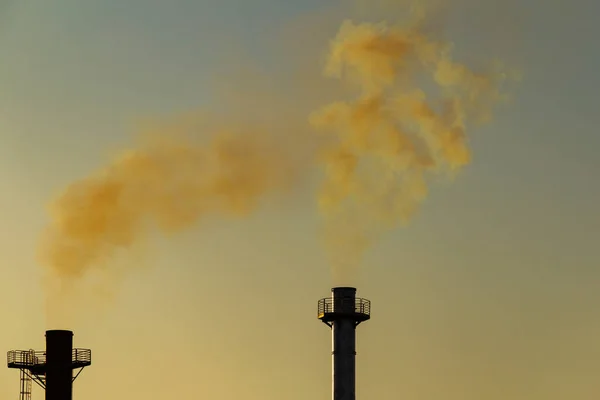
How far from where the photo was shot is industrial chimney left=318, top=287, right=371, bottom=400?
233 ft

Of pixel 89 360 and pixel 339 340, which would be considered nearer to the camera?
pixel 339 340

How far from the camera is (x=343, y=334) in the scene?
237 ft

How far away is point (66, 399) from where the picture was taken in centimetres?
8000

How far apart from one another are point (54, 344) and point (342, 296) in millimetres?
18615

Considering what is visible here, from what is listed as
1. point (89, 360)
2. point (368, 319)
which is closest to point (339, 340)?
point (368, 319)

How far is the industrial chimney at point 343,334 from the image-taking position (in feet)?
233

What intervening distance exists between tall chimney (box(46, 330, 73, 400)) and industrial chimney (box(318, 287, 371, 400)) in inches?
664

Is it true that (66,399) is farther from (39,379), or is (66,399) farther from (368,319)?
(368,319)

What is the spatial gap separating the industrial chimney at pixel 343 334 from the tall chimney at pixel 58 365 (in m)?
16.9

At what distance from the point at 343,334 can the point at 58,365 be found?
1851 cm

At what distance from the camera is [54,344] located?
79.9m

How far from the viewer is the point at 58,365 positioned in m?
79.9

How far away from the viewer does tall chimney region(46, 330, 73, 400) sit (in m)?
79.8

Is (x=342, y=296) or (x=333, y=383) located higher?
(x=342, y=296)
